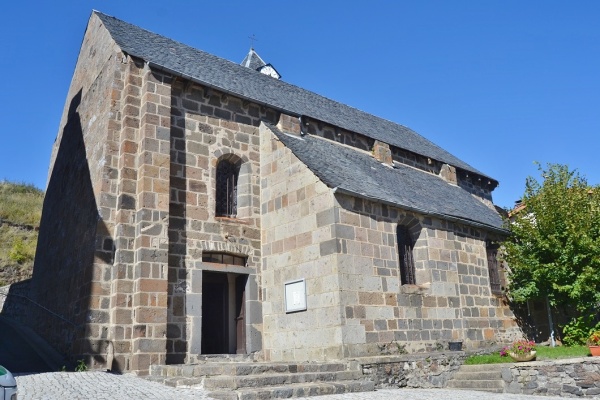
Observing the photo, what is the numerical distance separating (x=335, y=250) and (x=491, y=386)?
4667mm

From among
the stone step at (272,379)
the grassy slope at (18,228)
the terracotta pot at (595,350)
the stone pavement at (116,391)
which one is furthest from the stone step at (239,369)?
the grassy slope at (18,228)

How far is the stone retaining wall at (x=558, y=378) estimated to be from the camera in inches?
417

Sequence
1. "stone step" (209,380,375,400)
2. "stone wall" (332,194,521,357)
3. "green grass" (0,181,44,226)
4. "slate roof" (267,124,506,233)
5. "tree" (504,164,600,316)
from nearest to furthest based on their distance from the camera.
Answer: "stone step" (209,380,375,400) → "stone wall" (332,194,521,357) → "slate roof" (267,124,506,233) → "tree" (504,164,600,316) → "green grass" (0,181,44,226)

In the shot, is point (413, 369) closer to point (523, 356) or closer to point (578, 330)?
point (523, 356)

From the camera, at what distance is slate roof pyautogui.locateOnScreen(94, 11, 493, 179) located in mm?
13195

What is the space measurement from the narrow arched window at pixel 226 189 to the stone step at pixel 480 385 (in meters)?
6.77

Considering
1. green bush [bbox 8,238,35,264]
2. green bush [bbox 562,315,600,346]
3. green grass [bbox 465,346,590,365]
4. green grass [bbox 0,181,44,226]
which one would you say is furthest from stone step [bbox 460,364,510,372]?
green grass [bbox 0,181,44,226]

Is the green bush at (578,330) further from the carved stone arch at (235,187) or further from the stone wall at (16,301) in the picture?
the stone wall at (16,301)

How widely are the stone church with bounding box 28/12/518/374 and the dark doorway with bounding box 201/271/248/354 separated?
3 centimetres

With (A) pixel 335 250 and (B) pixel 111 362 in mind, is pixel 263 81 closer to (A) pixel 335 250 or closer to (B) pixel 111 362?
(A) pixel 335 250

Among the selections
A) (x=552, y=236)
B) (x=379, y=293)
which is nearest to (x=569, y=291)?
(x=552, y=236)

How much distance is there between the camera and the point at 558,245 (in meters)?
15.3

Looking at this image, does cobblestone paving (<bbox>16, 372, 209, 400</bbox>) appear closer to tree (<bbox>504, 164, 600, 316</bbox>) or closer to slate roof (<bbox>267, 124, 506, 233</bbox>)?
slate roof (<bbox>267, 124, 506, 233</bbox>)

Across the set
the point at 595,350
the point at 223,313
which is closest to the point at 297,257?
the point at 223,313
